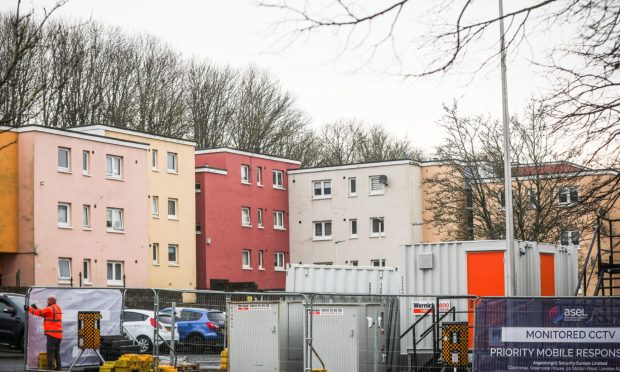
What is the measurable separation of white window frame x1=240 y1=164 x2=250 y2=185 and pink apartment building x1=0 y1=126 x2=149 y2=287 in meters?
11.2

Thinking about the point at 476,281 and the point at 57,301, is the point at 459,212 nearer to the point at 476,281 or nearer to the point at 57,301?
the point at 476,281

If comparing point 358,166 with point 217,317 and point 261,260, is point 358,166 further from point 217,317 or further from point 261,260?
point 217,317

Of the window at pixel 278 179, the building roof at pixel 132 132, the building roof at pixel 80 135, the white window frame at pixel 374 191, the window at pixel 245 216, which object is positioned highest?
the building roof at pixel 132 132

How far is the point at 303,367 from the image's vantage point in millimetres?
22438

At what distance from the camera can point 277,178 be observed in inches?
3184

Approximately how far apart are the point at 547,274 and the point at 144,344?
401 inches

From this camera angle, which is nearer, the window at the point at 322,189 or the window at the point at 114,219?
the window at the point at 114,219

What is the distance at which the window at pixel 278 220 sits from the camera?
80.3 meters

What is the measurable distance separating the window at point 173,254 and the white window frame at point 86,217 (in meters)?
8.02

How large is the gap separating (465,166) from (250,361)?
1110 inches

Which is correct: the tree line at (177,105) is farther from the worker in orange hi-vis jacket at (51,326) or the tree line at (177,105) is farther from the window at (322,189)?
the worker in orange hi-vis jacket at (51,326)

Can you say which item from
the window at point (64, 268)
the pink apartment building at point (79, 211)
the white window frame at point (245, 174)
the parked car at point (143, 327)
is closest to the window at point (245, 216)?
the white window frame at point (245, 174)

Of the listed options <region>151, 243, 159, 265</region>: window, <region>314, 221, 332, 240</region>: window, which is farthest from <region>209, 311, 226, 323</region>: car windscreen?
<region>314, 221, 332, 240</region>: window

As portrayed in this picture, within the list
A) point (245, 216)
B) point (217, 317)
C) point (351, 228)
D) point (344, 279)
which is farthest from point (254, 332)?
point (351, 228)
